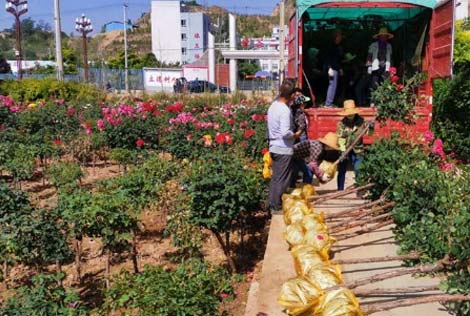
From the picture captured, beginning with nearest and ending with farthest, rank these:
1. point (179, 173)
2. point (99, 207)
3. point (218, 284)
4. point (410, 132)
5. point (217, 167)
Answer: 1. point (218, 284)
2. point (99, 207)
3. point (217, 167)
4. point (410, 132)
5. point (179, 173)

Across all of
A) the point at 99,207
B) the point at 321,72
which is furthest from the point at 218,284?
the point at 321,72

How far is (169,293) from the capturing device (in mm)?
3549

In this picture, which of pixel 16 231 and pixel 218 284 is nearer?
pixel 218 284

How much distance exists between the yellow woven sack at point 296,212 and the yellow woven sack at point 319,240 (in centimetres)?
45

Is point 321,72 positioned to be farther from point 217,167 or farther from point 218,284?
point 218,284

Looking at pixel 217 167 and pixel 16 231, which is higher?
pixel 217 167

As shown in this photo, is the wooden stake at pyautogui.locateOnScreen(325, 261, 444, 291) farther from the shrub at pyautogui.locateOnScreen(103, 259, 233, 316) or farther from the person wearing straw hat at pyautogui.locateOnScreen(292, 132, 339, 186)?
Answer: the person wearing straw hat at pyautogui.locateOnScreen(292, 132, 339, 186)

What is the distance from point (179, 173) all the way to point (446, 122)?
547 centimetres

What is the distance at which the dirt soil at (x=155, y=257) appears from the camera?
560 cm

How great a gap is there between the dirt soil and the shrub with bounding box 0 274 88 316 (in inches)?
44.3

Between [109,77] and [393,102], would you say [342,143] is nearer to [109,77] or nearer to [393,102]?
[393,102]

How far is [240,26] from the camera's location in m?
138

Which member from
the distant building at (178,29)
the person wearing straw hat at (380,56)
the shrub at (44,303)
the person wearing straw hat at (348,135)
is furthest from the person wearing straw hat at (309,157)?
the distant building at (178,29)

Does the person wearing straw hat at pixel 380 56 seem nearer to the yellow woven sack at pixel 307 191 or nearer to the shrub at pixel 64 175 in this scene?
the yellow woven sack at pixel 307 191
